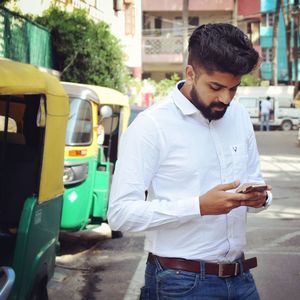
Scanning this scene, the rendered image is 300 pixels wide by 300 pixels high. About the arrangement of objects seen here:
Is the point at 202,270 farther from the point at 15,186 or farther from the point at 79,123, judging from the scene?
the point at 79,123

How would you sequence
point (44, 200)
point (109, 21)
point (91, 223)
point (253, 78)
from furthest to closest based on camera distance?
1. point (253, 78)
2. point (109, 21)
3. point (91, 223)
4. point (44, 200)

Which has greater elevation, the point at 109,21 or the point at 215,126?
the point at 109,21

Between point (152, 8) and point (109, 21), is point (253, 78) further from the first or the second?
point (109, 21)

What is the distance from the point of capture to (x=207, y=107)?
8.89 ft

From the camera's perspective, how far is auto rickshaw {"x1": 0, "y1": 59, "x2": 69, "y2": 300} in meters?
4.50

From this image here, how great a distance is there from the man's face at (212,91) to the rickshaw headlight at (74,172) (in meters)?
5.22

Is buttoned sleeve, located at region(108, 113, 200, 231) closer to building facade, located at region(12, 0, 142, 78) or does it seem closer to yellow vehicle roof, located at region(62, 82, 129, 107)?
yellow vehicle roof, located at region(62, 82, 129, 107)

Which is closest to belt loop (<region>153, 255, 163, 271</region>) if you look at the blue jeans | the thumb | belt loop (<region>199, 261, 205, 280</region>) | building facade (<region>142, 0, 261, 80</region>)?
the blue jeans

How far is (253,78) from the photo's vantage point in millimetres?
40875

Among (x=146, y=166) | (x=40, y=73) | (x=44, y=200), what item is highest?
(x=40, y=73)

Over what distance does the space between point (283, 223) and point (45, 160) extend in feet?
20.7

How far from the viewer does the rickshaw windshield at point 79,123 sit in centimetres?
815

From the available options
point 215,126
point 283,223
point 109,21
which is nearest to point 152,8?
point 109,21

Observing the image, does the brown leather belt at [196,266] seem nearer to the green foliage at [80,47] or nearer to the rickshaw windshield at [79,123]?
the rickshaw windshield at [79,123]
